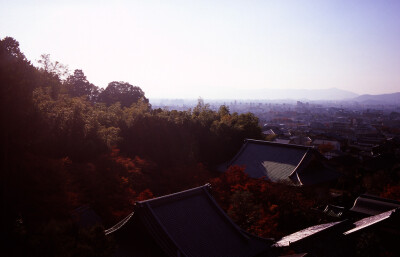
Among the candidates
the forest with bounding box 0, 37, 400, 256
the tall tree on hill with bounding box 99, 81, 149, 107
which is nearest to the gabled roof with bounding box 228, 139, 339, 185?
the forest with bounding box 0, 37, 400, 256

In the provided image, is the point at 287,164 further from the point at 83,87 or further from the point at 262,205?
the point at 83,87

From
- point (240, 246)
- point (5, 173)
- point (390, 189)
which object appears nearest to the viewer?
point (5, 173)

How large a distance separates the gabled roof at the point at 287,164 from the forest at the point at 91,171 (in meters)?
1.41

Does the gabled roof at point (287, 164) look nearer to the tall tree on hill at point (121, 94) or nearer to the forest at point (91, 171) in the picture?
the forest at point (91, 171)

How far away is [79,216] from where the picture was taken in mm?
9430

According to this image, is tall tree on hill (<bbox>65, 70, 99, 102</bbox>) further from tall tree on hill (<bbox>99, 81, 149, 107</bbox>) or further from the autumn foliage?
the autumn foliage

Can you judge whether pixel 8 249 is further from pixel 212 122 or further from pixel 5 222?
pixel 212 122

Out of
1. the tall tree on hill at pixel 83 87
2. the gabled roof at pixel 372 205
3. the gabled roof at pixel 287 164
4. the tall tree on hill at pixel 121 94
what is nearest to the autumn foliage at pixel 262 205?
the gabled roof at pixel 287 164

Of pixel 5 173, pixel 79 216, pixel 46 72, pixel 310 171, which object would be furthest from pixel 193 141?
pixel 5 173

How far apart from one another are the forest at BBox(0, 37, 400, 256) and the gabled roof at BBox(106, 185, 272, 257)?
2.03 metres

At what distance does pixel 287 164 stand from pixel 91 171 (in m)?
11.5

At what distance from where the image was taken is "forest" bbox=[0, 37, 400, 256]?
7.43 meters

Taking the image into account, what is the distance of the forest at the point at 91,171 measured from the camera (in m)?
7.43

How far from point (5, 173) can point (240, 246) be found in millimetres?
7095
